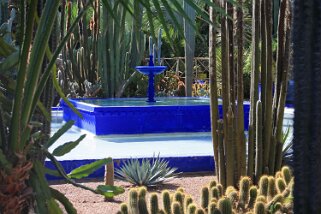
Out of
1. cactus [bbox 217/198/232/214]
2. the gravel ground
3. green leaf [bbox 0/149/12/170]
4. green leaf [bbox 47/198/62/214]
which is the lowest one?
the gravel ground

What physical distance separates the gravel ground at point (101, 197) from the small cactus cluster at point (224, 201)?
4.26ft

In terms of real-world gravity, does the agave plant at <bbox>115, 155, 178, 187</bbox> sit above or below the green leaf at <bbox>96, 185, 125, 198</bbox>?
below

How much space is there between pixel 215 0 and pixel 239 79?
30.8 inches

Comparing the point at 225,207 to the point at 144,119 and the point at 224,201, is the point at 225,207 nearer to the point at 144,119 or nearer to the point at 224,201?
the point at 224,201

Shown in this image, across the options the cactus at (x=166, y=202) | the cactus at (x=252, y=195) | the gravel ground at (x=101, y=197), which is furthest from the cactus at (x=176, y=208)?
the gravel ground at (x=101, y=197)

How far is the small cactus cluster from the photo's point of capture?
4020 mm

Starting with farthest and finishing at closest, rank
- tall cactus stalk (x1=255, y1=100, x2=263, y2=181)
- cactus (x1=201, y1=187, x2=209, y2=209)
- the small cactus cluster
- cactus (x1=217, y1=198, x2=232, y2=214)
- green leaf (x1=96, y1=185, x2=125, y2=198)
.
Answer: tall cactus stalk (x1=255, y1=100, x2=263, y2=181) → cactus (x1=201, y1=187, x2=209, y2=209) → the small cactus cluster → cactus (x1=217, y1=198, x2=232, y2=214) → green leaf (x1=96, y1=185, x2=125, y2=198)

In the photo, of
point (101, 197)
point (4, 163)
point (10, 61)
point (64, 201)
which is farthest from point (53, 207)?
point (101, 197)

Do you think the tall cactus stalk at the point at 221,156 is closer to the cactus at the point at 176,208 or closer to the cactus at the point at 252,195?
the cactus at the point at 252,195

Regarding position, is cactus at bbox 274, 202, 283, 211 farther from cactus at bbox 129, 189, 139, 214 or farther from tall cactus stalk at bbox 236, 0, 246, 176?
tall cactus stalk at bbox 236, 0, 246, 176

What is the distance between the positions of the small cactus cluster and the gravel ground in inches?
51.1

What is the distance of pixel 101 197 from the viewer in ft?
20.7

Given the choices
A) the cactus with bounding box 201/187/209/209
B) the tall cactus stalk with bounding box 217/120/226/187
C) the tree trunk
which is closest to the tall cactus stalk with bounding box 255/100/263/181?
the tall cactus stalk with bounding box 217/120/226/187

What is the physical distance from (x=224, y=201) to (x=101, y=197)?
8.67ft
